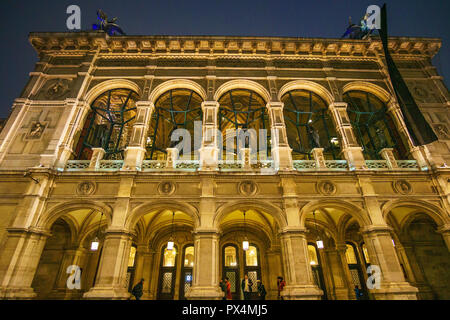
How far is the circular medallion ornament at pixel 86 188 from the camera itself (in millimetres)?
11062

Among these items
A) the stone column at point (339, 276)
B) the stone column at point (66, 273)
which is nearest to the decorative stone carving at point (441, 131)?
the stone column at point (339, 276)

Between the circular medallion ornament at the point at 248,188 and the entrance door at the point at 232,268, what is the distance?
18.9ft

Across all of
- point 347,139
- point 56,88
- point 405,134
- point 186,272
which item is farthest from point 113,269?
point 405,134

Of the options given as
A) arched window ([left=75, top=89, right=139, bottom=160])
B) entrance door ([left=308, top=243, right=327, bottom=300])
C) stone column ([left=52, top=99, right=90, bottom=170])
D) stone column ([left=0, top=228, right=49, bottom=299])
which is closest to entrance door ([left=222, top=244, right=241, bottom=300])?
entrance door ([left=308, top=243, right=327, bottom=300])

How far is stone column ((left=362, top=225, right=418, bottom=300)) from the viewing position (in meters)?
9.22

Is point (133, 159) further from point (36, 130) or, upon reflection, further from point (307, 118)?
point (307, 118)

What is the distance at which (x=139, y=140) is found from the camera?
12.6m

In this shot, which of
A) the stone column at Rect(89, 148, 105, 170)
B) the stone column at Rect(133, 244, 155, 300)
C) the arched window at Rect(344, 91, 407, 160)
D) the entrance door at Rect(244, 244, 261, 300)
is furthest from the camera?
the entrance door at Rect(244, 244, 261, 300)

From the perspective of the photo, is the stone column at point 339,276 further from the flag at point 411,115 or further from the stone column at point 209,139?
the stone column at point 209,139

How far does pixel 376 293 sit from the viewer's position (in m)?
9.62

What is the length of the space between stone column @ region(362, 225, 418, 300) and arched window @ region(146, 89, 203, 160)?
1073cm

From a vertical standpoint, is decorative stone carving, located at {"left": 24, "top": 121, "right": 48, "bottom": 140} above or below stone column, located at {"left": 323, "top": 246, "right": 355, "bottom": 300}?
above

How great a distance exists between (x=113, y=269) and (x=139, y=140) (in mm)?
6328

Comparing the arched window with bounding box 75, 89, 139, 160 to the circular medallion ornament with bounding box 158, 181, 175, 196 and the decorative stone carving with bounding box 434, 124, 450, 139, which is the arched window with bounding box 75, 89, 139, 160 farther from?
the decorative stone carving with bounding box 434, 124, 450, 139
